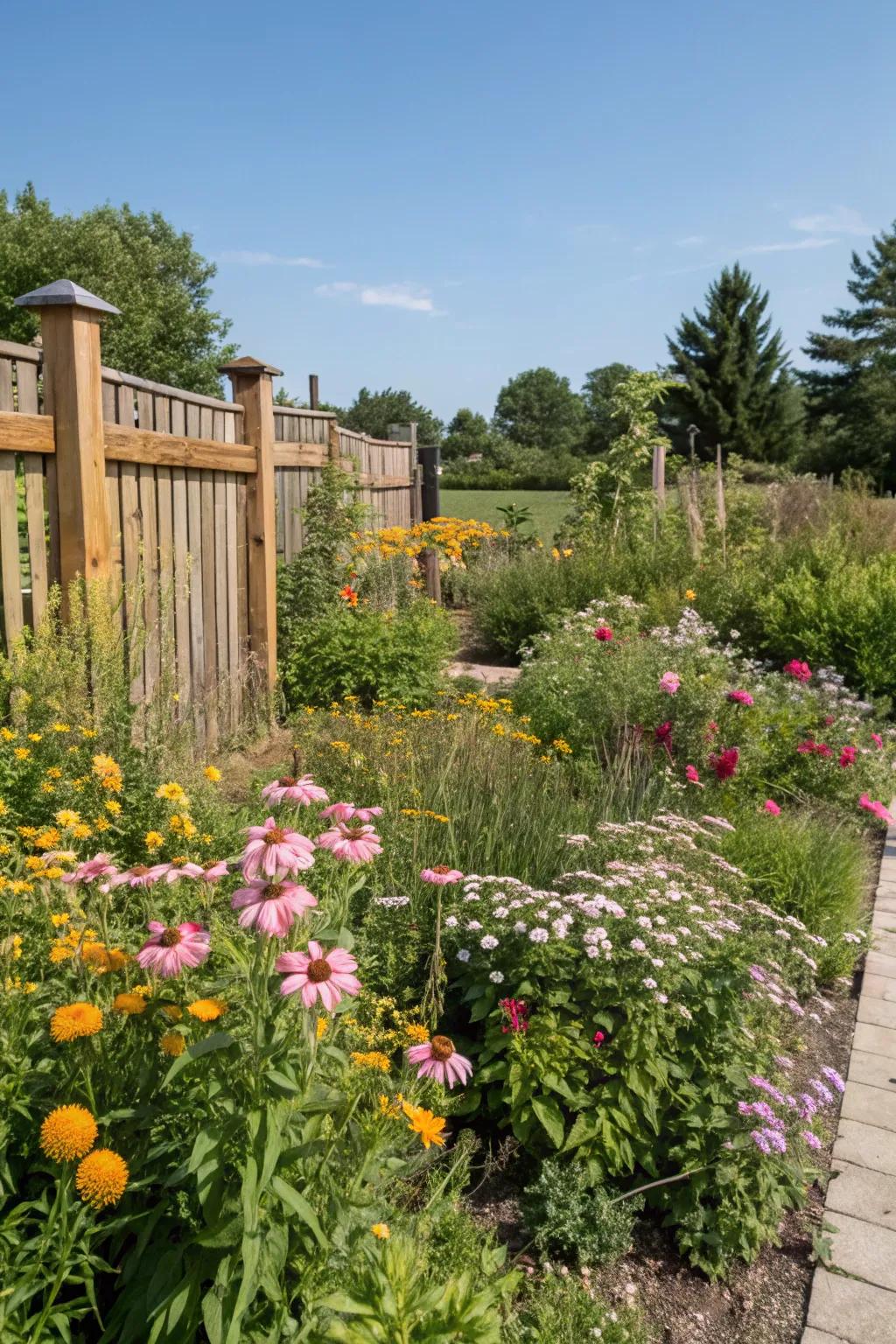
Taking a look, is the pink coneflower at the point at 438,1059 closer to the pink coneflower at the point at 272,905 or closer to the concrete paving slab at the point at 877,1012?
the pink coneflower at the point at 272,905

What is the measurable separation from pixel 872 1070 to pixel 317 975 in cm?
233

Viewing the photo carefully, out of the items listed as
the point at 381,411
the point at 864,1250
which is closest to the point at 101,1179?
the point at 864,1250

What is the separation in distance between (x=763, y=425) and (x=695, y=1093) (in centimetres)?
3796

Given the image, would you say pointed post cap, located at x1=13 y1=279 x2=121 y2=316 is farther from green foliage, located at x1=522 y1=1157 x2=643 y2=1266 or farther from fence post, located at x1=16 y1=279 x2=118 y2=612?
green foliage, located at x1=522 y1=1157 x2=643 y2=1266

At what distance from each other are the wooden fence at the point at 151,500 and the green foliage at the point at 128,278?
23528 mm

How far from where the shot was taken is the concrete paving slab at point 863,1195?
238 centimetres

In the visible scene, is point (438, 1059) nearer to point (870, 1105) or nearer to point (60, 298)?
point (870, 1105)

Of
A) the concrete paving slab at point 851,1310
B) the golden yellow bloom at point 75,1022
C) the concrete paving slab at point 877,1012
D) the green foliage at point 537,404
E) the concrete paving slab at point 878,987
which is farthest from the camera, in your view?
the green foliage at point 537,404

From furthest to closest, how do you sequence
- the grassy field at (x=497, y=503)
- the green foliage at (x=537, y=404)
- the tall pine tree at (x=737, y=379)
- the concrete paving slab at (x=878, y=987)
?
1. the green foliage at (x=537, y=404)
2. the tall pine tree at (x=737, y=379)
3. the grassy field at (x=497, y=503)
4. the concrete paving slab at (x=878, y=987)

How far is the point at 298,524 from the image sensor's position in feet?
24.2

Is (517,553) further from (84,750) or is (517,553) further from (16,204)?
(16,204)

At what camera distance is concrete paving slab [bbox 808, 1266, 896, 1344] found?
2023mm

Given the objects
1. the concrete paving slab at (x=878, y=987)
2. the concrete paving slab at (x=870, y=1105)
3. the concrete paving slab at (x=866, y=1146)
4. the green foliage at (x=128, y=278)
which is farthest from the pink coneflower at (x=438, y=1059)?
the green foliage at (x=128, y=278)

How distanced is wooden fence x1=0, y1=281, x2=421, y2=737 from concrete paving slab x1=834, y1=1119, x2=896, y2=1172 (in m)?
2.99
